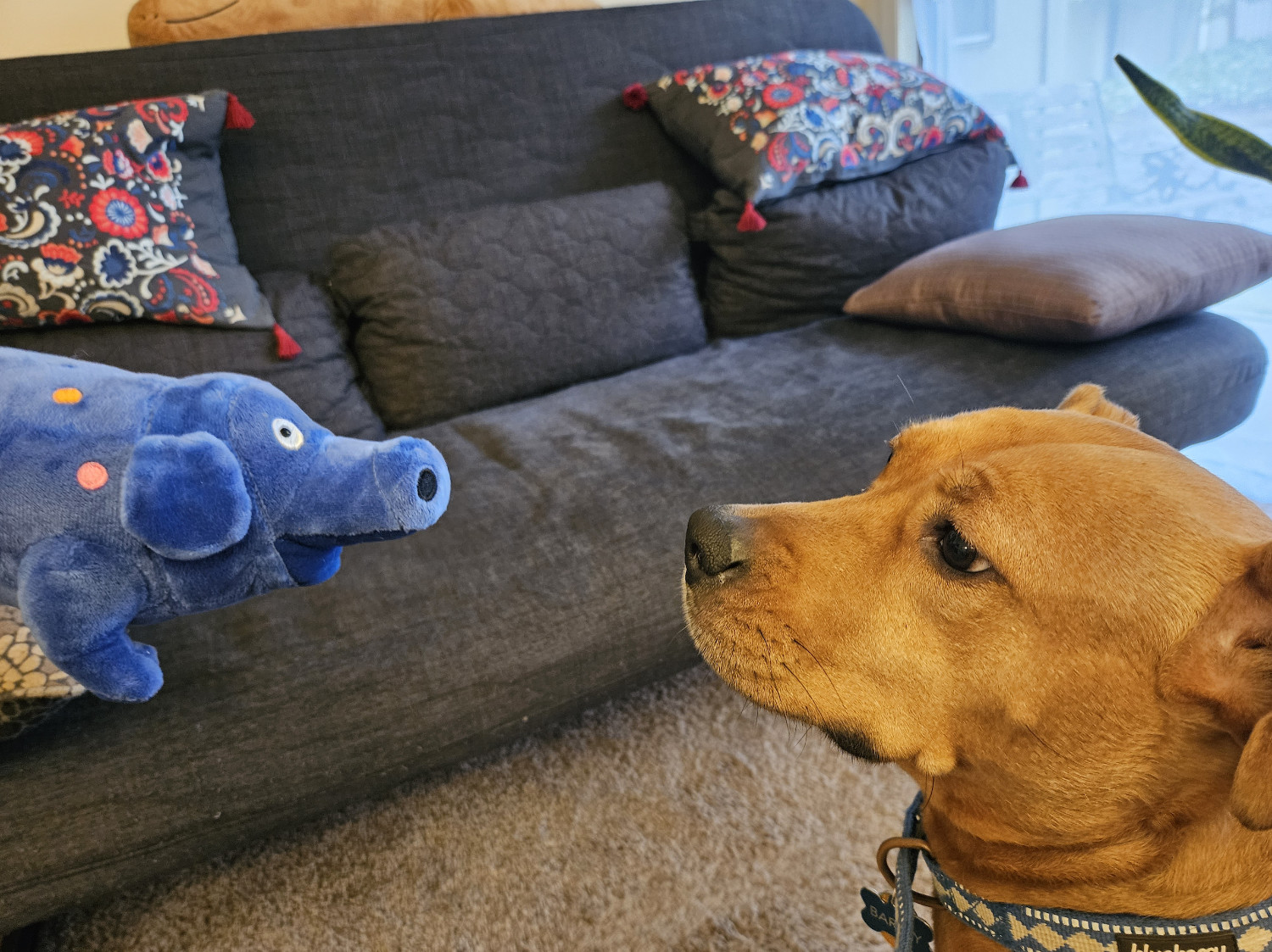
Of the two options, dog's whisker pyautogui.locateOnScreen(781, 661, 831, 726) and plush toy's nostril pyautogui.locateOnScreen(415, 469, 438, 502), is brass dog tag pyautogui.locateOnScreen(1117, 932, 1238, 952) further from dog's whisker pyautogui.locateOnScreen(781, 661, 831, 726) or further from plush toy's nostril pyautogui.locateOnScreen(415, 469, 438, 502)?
plush toy's nostril pyautogui.locateOnScreen(415, 469, 438, 502)

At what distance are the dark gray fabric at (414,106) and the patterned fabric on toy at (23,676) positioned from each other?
1.30 meters

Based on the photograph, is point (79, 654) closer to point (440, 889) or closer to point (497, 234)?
point (440, 889)

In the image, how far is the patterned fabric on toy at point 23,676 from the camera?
1010 mm

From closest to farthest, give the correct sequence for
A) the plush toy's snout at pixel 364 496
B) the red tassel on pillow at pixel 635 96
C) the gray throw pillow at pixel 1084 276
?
1. the plush toy's snout at pixel 364 496
2. the gray throw pillow at pixel 1084 276
3. the red tassel on pillow at pixel 635 96

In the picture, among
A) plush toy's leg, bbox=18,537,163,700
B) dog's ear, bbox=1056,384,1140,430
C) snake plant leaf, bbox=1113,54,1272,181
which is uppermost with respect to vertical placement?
snake plant leaf, bbox=1113,54,1272,181

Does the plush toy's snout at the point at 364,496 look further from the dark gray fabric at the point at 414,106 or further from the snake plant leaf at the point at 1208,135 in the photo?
the dark gray fabric at the point at 414,106

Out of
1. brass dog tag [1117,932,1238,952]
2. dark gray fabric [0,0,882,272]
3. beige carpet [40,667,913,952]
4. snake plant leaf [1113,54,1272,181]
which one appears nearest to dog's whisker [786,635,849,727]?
brass dog tag [1117,932,1238,952]

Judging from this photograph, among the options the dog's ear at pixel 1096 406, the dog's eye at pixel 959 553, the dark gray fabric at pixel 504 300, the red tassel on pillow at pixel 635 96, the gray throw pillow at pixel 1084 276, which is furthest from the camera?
the red tassel on pillow at pixel 635 96

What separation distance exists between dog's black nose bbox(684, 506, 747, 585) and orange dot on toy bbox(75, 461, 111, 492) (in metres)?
0.65

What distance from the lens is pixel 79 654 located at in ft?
3.01

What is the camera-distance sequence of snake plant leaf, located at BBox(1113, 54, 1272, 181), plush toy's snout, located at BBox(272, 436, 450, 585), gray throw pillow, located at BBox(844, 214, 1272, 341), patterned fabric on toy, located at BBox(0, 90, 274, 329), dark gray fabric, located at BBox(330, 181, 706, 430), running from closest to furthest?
plush toy's snout, located at BBox(272, 436, 450, 585) → snake plant leaf, located at BBox(1113, 54, 1272, 181) → patterned fabric on toy, located at BBox(0, 90, 274, 329) → gray throw pillow, located at BBox(844, 214, 1272, 341) → dark gray fabric, located at BBox(330, 181, 706, 430)

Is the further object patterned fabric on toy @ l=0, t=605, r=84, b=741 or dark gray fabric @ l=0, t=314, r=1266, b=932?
dark gray fabric @ l=0, t=314, r=1266, b=932

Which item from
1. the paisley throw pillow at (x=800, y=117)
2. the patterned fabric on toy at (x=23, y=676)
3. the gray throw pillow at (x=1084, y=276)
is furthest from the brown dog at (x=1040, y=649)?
the paisley throw pillow at (x=800, y=117)

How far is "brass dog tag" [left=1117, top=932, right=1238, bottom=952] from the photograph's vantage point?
746mm
